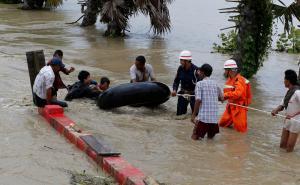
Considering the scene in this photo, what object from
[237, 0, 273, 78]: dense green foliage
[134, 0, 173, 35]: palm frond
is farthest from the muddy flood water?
[134, 0, 173, 35]: palm frond

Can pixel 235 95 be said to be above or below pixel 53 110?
above

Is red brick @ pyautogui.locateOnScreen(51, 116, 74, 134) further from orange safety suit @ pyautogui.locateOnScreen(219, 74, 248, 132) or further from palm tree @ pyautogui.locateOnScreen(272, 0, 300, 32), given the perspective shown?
palm tree @ pyautogui.locateOnScreen(272, 0, 300, 32)

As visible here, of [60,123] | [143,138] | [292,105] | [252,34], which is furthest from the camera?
[252,34]

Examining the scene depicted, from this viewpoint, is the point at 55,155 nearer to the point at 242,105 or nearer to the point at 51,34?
the point at 242,105

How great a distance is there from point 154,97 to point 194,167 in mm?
3705

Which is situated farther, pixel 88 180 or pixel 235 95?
pixel 235 95

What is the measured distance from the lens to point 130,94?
36.9 ft

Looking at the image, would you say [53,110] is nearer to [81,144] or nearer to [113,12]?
[81,144]

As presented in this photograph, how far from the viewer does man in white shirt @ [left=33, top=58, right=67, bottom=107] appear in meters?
9.98

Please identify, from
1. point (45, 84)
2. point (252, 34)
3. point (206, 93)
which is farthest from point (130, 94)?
point (252, 34)

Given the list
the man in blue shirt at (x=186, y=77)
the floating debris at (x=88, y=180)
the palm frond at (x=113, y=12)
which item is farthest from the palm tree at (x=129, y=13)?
the floating debris at (x=88, y=180)

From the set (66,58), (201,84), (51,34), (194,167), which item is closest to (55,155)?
(194,167)

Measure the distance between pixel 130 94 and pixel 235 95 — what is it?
8.08ft

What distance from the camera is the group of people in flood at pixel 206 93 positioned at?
8703mm
